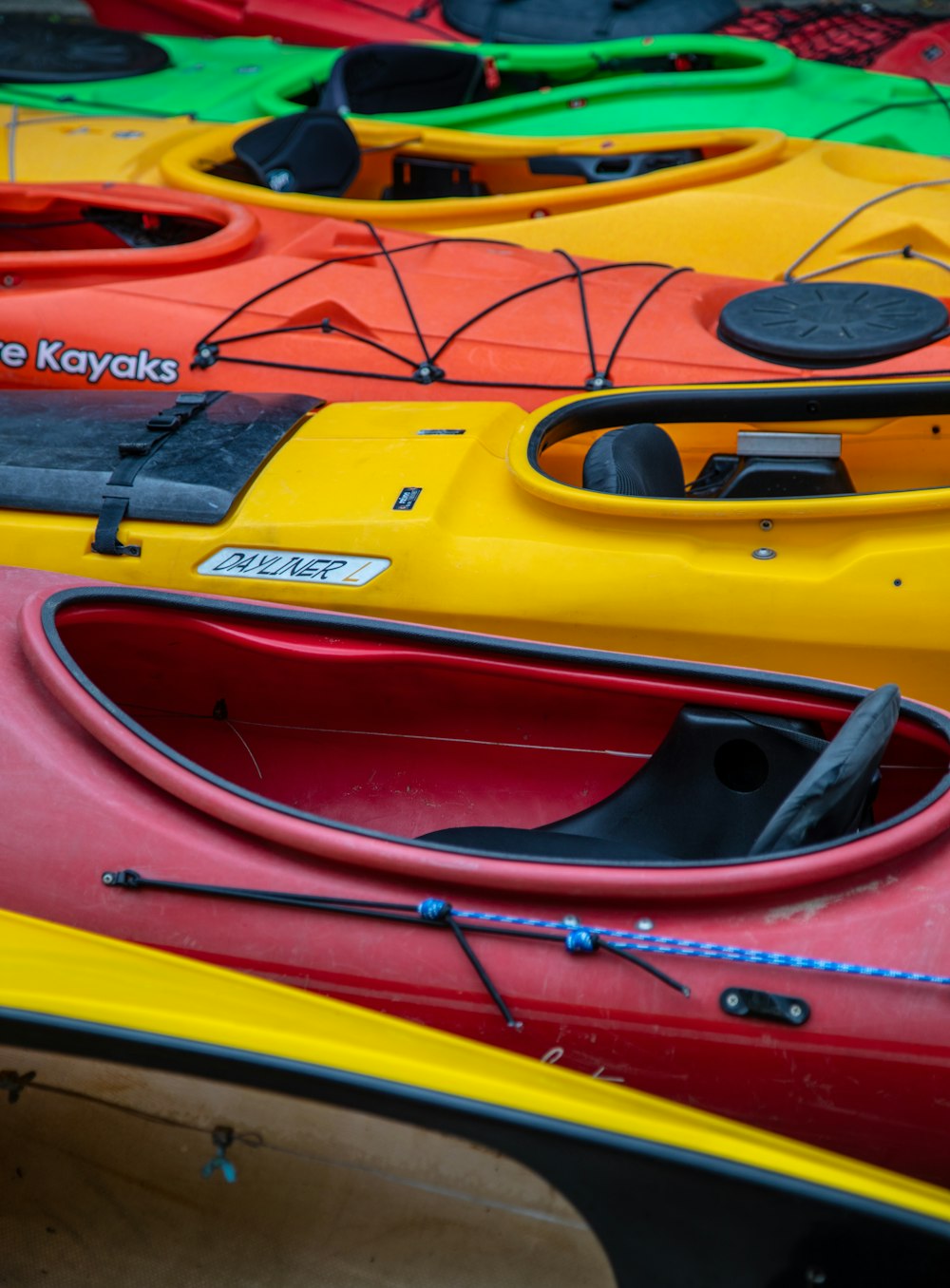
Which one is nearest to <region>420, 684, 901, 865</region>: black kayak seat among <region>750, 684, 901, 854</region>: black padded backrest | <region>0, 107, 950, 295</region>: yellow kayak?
<region>750, 684, 901, 854</region>: black padded backrest

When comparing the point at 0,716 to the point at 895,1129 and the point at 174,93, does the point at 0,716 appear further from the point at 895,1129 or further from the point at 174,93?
the point at 174,93

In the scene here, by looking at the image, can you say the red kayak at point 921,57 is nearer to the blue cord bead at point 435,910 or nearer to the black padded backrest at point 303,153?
the black padded backrest at point 303,153

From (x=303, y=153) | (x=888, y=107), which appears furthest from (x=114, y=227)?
Answer: (x=888, y=107)

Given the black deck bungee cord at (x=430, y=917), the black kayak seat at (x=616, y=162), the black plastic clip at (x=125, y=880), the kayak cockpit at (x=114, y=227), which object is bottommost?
the black plastic clip at (x=125, y=880)

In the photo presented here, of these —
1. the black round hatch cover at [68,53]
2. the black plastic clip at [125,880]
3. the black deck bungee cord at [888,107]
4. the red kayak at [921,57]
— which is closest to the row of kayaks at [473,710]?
the black plastic clip at [125,880]

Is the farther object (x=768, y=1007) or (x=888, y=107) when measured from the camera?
(x=888, y=107)

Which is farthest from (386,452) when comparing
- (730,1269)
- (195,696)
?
(730,1269)

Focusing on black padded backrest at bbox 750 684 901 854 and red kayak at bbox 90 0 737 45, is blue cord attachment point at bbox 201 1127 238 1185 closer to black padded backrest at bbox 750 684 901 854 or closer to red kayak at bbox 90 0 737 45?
black padded backrest at bbox 750 684 901 854

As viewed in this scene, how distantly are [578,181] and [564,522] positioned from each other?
2207 millimetres

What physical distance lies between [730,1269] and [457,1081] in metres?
0.35

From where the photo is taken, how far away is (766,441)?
258 centimetres

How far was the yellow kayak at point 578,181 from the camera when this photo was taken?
145 inches

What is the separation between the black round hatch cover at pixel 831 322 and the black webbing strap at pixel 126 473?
1289mm

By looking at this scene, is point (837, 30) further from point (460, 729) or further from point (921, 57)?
point (460, 729)
